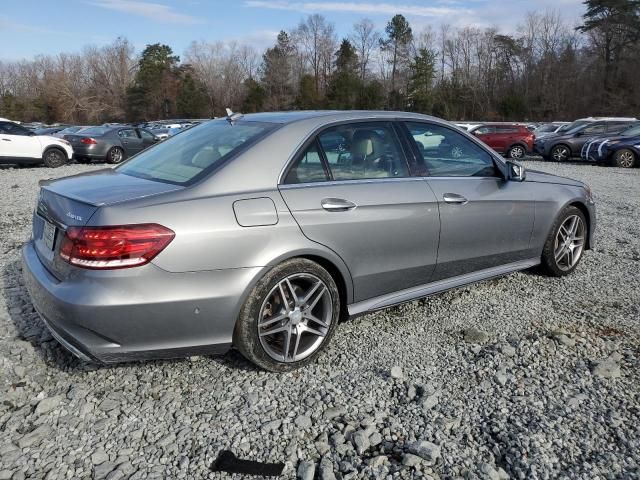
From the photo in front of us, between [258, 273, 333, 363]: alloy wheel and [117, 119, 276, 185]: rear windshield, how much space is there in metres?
0.85

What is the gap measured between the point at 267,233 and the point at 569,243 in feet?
11.1

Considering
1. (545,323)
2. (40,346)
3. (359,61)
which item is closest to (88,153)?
(40,346)

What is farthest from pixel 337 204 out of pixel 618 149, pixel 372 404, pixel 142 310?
pixel 618 149

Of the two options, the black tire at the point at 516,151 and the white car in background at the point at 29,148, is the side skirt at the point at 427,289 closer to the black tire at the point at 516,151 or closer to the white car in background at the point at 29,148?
the white car in background at the point at 29,148

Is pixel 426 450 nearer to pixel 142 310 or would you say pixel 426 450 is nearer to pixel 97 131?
pixel 142 310

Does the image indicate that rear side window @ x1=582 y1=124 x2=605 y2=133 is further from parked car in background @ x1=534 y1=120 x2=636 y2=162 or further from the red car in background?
the red car in background

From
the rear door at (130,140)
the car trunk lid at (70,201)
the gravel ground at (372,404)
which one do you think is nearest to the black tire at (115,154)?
the rear door at (130,140)

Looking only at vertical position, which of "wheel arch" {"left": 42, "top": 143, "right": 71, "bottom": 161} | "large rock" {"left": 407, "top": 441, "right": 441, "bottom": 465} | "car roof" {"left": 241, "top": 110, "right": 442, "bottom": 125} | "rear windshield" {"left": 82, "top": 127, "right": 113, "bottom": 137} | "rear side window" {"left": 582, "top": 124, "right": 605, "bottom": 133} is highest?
"car roof" {"left": 241, "top": 110, "right": 442, "bottom": 125}

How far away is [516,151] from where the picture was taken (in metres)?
22.4

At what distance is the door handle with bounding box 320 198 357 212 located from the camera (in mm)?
3338

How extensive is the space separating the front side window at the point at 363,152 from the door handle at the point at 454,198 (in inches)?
13.6

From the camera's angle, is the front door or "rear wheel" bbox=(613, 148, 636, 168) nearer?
the front door

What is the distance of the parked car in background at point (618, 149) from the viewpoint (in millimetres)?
17734

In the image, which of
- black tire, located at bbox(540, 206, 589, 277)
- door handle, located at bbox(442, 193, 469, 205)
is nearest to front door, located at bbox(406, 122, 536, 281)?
door handle, located at bbox(442, 193, 469, 205)
